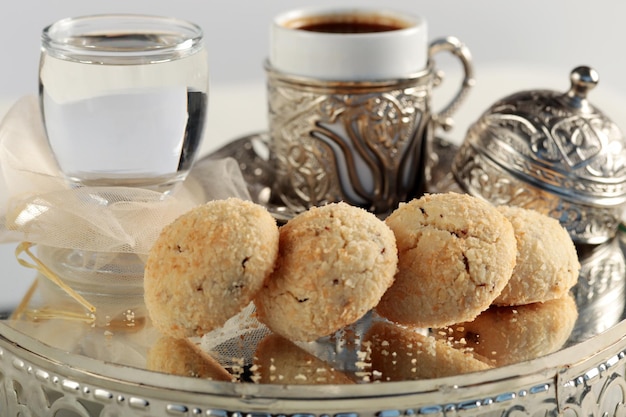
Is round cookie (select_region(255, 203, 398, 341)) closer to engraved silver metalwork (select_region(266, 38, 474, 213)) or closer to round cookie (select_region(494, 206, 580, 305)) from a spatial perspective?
round cookie (select_region(494, 206, 580, 305))

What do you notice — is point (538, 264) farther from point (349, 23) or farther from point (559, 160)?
point (349, 23)

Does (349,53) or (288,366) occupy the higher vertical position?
(349,53)

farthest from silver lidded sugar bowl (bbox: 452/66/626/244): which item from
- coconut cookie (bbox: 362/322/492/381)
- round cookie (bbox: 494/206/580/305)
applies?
coconut cookie (bbox: 362/322/492/381)

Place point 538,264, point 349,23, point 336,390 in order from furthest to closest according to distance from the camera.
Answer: point 349,23 < point 538,264 < point 336,390

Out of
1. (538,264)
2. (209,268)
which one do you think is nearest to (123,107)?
(209,268)

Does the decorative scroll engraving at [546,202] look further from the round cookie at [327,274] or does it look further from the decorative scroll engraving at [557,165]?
the round cookie at [327,274]

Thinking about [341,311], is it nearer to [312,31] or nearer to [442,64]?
[312,31]

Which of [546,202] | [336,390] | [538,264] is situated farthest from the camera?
[546,202]
